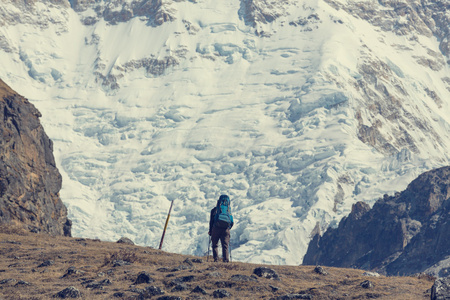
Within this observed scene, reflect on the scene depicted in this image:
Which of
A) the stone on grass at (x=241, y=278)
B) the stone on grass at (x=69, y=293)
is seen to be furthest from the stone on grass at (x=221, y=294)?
the stone on grass at (x=69, y=293)

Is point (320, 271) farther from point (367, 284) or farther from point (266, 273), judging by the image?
point (367, 284)

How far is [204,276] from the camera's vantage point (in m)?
27.4

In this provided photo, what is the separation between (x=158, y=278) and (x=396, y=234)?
12534cm

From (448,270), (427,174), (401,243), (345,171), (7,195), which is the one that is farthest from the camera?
(345,171)

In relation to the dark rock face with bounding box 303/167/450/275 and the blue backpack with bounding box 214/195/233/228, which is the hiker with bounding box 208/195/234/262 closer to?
the blue backpack with bounding box 214/195/233/228

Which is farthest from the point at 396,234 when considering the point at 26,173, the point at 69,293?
the point at 69,293

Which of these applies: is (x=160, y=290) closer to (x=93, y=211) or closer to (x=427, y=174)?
(x=427, y=174)

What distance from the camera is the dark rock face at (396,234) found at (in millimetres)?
139625

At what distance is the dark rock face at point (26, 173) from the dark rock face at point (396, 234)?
228ft

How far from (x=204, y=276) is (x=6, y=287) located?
234 inches

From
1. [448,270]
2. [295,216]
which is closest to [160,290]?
[448,270]

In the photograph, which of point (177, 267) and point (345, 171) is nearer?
point (177, 267)

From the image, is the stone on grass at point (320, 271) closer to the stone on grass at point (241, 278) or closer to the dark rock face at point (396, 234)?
the stone on grass at point (241, 278)

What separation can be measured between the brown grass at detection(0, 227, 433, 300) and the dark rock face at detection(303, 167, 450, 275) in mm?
107033
